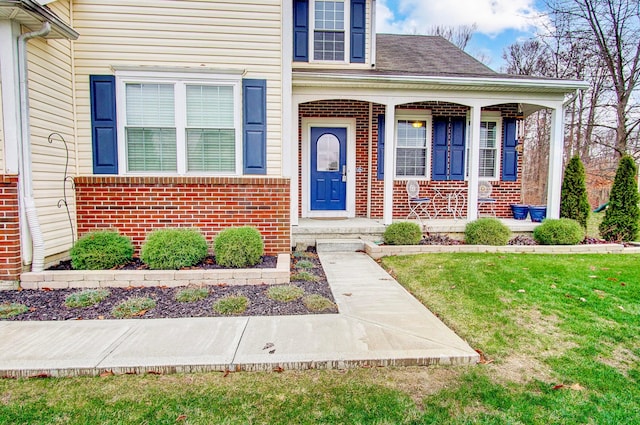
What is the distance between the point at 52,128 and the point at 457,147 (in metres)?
7.86

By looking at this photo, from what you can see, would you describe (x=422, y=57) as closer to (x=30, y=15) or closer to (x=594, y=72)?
(x=30, y=15)

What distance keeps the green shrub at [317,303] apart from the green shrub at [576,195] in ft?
21.6

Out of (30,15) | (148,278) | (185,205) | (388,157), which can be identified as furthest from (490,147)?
(30,15)

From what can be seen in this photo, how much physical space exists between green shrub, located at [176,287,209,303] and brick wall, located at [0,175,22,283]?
203 centimetres

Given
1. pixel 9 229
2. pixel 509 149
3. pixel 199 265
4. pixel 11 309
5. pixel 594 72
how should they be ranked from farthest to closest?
pixel 594 72 → pixel 509 149 → pixel 199 265 → pixel 9 229 → pixel 11 309

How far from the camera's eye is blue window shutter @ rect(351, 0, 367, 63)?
8.26 m

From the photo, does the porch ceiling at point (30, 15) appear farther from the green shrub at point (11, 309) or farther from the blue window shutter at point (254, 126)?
the green shrub at point (11, 309)

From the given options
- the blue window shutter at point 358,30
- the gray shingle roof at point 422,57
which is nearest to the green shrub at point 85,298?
the gray shingle roof at point 422,57

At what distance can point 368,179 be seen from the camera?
8.50m

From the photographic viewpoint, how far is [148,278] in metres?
4.45

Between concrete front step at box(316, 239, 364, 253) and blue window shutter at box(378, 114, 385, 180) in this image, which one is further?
blue window shutter at box(378, 114, 385, 180)

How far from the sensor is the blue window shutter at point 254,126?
554 cm

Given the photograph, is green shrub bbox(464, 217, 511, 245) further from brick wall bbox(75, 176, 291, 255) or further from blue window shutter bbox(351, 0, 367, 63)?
blue window shutter bbox(351, 0, 367, 63)

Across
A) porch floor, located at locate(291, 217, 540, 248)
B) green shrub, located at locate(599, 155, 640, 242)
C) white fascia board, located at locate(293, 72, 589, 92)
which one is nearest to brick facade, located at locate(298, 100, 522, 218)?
porch floor, located at locate(291, 217, 540, 248)
